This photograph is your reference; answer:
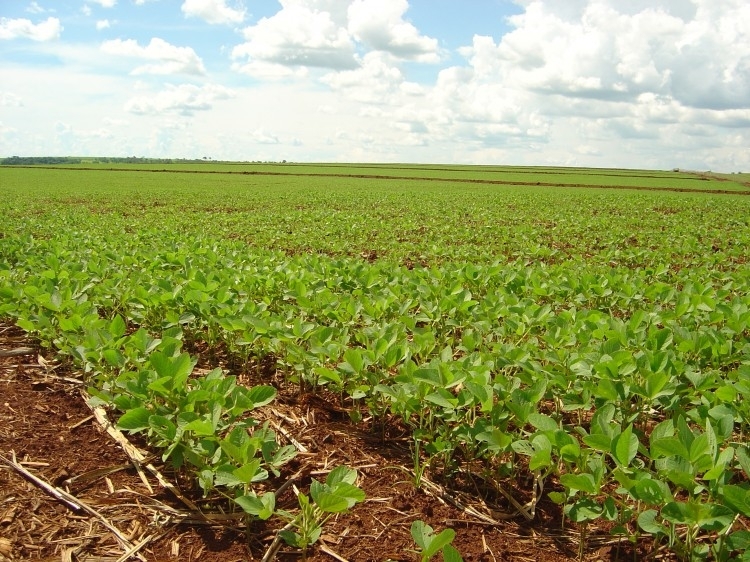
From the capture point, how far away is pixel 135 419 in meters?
2.34

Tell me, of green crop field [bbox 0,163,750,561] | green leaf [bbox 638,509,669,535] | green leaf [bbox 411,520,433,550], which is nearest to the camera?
green leaf [bbox 411,520,433,550]

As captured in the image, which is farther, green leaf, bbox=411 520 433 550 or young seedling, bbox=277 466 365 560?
young seedling, bbox=277 466 365 560

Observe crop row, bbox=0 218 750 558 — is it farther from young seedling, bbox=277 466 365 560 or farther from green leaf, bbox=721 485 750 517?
young seedling, bbox=277 466 365 560

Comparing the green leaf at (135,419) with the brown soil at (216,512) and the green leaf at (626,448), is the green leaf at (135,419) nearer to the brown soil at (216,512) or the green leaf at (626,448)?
the brown soil at (216,512)

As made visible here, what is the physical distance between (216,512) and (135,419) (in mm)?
556

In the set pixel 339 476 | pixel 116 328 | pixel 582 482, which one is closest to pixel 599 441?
pixel 582 482

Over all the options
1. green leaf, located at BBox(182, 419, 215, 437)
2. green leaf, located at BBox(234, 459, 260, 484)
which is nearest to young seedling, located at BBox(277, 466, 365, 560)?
green leaf, located at BBox(234, 459, 260, 484)

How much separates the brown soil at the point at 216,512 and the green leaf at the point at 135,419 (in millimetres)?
335

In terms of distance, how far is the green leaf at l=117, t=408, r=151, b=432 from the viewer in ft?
7.59

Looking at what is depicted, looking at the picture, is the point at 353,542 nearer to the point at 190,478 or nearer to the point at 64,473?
the point at 190,478

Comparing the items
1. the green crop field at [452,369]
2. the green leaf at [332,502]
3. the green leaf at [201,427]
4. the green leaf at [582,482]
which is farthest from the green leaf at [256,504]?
the green leaf at [582,482]

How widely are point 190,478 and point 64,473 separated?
2.08 feet

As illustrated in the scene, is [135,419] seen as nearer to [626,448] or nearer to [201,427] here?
[201,427]

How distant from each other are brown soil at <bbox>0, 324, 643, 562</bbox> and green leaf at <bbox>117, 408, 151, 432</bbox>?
34 cm
